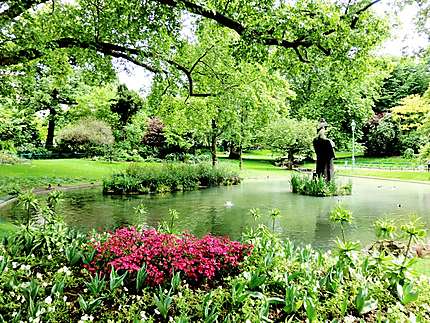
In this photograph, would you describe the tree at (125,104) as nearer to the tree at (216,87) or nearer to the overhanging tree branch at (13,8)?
the tree at (216,87)

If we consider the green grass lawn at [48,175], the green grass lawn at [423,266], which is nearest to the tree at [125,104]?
the green grass lawn at [48,175]

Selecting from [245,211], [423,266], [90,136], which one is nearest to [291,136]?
[90,136]

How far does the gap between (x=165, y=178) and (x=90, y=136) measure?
12.6 metres

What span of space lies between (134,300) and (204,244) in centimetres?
91

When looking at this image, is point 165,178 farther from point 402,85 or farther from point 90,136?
point 402,85

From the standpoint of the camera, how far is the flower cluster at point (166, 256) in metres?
3.36

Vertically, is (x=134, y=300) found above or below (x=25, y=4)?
below

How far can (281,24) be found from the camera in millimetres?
6445

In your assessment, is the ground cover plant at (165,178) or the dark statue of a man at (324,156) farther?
the dark statue of a man at (324,156)

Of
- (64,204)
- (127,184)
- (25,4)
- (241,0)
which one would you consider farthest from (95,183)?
(241,0)

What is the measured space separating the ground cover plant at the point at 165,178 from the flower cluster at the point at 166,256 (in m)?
11.0

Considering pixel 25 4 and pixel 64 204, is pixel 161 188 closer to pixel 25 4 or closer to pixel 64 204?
pixel 64 204

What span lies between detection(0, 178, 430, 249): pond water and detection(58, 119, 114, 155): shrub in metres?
12.4

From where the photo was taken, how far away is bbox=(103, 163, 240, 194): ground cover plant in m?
14.6
